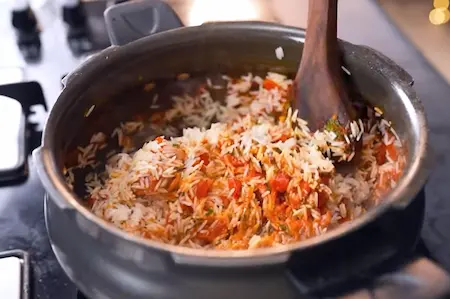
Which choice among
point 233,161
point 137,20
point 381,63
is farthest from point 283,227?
point 137,20

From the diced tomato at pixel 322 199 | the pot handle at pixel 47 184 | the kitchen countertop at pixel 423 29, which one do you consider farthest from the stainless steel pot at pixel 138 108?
the kitchen countertop at pixel 423 29

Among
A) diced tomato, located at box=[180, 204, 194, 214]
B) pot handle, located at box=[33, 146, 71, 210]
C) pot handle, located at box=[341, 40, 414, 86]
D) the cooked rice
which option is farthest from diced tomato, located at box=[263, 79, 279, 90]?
pot handle, located at box=[33, 146, 71, 210]

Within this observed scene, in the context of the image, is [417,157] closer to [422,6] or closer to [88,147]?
[88,147]

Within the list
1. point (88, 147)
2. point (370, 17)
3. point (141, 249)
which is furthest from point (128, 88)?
point (370, 17)

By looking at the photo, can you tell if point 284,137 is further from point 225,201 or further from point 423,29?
point 423,29

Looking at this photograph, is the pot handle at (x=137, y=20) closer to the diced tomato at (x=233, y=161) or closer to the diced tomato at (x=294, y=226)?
the diced tomato at (x=233, y=161)
